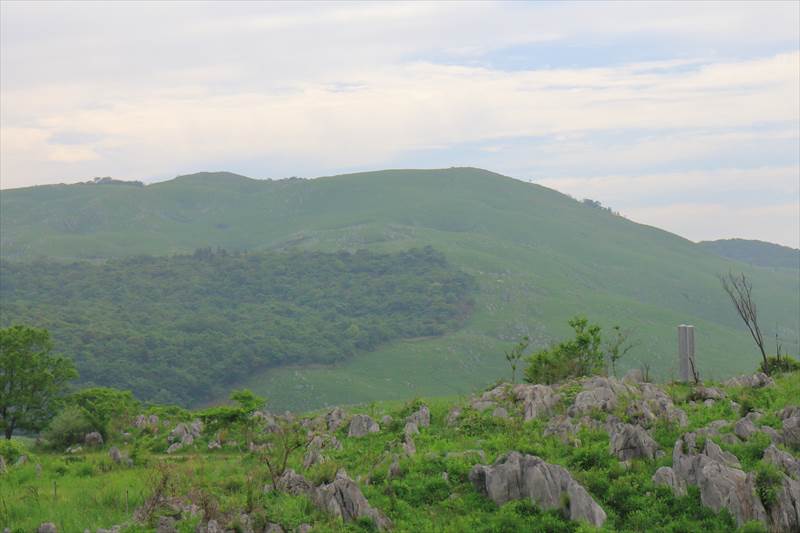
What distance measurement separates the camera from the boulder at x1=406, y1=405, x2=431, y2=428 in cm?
2808

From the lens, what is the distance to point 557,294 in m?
194

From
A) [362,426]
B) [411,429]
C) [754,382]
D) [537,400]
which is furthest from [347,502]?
[754,382]

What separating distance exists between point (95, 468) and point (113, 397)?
16.4 m

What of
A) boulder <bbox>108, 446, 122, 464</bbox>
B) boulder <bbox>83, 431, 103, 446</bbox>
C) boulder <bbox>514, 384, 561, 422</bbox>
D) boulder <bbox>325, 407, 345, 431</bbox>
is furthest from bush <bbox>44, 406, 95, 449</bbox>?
boulder <bbox>514, 384, 561, 422</bbox>

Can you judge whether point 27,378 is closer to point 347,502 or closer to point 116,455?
point 116,455

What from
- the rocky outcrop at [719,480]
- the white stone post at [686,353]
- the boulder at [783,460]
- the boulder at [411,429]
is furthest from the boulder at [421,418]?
the boulder at [783,460]

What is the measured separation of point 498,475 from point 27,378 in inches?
1327

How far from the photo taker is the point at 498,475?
19.9 meters

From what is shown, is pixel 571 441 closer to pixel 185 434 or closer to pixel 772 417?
pixel 772 417

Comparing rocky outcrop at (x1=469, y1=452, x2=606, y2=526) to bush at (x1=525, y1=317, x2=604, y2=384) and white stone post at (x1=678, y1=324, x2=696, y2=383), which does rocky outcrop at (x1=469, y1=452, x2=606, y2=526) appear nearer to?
white stone post at (x1=678, y1=324, x2=696, y2=383)

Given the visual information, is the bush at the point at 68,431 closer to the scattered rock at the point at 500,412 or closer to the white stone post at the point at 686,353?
the scattered rock at the point at 500,412

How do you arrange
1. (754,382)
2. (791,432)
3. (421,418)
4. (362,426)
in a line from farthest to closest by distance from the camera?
(362,426)
(421,418)
(754,382)
(791,432)

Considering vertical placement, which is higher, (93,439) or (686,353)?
(686,353)

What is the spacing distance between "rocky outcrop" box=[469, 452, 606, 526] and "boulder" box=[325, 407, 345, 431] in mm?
10867
